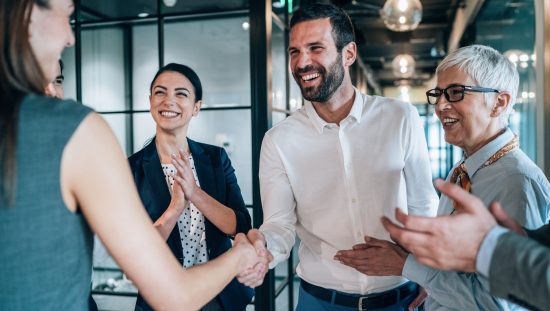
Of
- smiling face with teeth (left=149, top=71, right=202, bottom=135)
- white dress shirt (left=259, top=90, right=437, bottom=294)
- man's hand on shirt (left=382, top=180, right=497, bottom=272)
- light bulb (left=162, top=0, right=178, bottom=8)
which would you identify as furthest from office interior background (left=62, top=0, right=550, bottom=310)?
man's hand on shirt (left=382, top=180, right=497, bottom=272)

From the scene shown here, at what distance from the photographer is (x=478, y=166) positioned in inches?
63.4

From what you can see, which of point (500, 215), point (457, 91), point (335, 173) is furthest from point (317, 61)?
point (500, 215)

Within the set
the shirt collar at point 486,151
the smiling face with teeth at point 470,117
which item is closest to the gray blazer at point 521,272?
the shirt collar at point 486,151

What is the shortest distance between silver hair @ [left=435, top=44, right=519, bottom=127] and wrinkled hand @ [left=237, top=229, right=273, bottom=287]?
38.2 inches

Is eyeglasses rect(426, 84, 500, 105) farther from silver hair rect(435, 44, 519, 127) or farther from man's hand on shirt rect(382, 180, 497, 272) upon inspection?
man's hand on shirt rect(382, 180, 497, 272)

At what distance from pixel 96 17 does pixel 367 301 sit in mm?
2905

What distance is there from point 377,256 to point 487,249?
31.3 inches

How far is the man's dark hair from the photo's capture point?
215 cm

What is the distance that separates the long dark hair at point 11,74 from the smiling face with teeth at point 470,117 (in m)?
1.36

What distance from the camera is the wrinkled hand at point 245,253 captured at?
5.23 feet

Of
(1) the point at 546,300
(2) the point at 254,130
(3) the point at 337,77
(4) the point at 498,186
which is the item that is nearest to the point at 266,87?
(2) the point at 254,130

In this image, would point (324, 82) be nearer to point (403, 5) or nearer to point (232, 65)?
point (232, 65)

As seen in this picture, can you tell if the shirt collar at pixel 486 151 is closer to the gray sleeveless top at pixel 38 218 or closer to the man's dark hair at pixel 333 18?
the man's dark hair at pixel 333 18

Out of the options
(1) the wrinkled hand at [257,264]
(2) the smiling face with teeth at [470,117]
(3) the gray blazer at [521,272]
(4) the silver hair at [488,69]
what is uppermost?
(4) the silver hair at [488,69]
